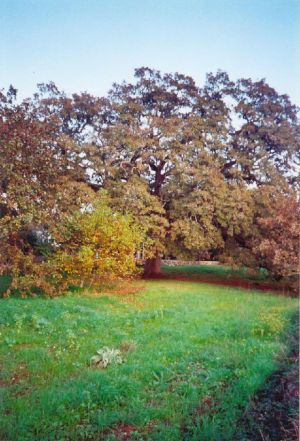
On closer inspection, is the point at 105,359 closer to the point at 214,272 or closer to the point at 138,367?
the point at 138,367

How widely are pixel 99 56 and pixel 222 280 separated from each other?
5.06 m

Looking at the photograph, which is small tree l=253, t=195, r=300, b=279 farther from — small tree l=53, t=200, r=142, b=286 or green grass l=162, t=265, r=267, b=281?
small tree l=53, t=200, r=142, b=286

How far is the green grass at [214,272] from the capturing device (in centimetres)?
662

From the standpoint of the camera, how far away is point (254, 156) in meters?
6.82

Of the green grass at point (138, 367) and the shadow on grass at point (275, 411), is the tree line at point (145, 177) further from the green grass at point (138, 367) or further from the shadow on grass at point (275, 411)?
the shadow on grass at point (275, 411)

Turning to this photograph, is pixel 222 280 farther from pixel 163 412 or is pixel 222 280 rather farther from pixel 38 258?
pixel 163 412

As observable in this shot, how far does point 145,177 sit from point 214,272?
248 centimetres

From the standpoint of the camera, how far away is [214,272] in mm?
7570

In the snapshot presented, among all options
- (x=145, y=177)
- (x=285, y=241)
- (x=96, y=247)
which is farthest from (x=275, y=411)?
(x=145, y=177)

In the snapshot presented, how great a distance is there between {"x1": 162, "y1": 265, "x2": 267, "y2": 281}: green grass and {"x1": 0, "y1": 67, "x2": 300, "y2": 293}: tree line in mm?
277

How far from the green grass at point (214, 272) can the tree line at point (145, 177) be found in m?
0.28

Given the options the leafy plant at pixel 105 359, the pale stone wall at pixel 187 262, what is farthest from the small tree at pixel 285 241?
the pale stone wall at pixel 187 262

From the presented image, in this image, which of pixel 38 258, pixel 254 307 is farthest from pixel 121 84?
pixel 254 307

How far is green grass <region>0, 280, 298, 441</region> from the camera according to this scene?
1936 millimetres
